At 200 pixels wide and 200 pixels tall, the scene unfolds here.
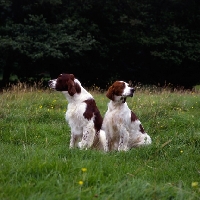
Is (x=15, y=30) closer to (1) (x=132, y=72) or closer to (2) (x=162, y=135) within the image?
(1) (x=132, y=72)

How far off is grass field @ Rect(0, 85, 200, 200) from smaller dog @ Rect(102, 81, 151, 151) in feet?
1.66

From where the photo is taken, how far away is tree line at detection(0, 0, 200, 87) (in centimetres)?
2045

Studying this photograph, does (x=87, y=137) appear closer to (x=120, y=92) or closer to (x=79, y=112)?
(x=79, y=112)

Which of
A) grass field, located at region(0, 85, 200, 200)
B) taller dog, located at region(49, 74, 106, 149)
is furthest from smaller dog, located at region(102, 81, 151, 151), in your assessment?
grass field, located at region(0, 85, 200, 200)

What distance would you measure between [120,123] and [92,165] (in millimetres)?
2165

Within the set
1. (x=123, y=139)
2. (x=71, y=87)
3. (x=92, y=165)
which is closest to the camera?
(x=92, y=165)

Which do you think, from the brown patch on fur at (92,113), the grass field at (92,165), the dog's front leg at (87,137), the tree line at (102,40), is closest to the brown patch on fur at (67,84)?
the brown patch on fur at (92,113)

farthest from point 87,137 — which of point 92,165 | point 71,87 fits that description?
point 92,165

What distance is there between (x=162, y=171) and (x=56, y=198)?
1.93 metres

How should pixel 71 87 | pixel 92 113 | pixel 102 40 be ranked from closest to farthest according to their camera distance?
1. pixel 71 87
2. pixel 92 113
3. pixel 102 40

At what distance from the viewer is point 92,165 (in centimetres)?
458

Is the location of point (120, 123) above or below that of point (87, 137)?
above

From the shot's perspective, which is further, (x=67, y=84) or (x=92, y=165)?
(x=67, y=84)

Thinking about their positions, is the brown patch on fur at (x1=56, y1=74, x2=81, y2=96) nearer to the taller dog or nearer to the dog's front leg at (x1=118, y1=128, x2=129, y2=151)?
the taller dog
